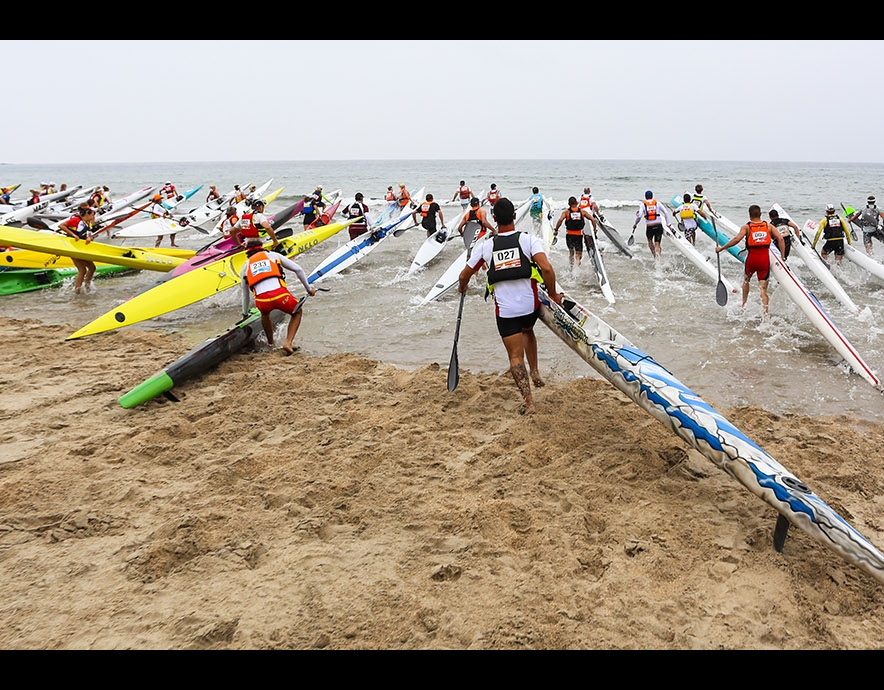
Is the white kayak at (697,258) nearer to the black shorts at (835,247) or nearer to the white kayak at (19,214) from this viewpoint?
the black shorts at (835,247)

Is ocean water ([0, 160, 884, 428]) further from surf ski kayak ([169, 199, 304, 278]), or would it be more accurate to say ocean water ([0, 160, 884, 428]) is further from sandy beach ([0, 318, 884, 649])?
sandy beach ([0, 318, 884, 649])

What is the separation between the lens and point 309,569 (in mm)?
2812

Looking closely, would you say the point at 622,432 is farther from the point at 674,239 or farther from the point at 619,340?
the point at 674,239

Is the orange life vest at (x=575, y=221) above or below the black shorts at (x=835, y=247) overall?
above

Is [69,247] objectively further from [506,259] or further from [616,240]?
[616,240]

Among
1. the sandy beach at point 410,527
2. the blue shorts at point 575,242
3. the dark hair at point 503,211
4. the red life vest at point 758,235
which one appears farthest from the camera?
the blue shorts at point 575,242

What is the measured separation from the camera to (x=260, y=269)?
6.38 m

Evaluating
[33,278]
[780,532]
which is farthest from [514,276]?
[33,278]

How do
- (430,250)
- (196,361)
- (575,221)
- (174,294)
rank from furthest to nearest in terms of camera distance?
(430,250) < (575,221) < (174,294) < (196,361)

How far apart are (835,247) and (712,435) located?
10.1 metres

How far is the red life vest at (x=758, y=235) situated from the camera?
790cm

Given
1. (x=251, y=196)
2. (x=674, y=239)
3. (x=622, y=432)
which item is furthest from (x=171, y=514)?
(x=251, y=196)

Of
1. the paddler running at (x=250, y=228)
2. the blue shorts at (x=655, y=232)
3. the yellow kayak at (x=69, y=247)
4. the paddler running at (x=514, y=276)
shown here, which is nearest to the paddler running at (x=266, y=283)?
the paddler running at (x=250, y=228)

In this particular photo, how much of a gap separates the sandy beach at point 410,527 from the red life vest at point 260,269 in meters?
1.74
